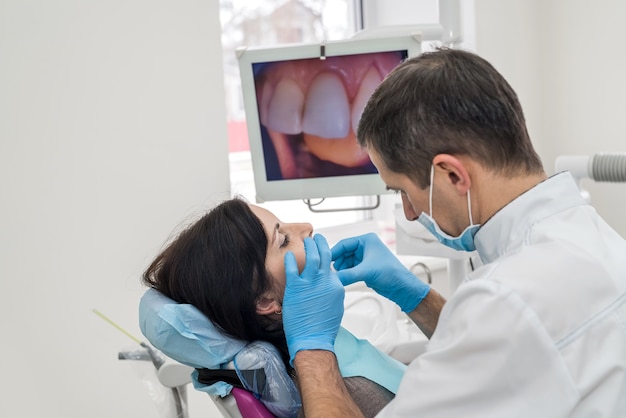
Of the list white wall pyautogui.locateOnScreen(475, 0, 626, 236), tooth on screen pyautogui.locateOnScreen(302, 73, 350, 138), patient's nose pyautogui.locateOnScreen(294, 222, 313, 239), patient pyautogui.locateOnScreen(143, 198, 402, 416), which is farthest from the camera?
white wall pyautogui.locateOnScreen(475, 0, 626, 236)

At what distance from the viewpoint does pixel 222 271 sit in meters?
1.30

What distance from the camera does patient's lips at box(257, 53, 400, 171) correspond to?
1.78m

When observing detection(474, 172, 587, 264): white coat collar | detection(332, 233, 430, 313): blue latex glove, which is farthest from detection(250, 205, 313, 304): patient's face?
detection(474, 172, 587, 264): white coat collar

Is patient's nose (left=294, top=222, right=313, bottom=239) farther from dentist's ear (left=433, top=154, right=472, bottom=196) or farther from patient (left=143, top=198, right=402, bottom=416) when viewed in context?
dentist's ear (left=433, top=154, right=472, bottom=196)

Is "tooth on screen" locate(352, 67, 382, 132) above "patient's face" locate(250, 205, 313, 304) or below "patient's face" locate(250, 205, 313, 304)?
above

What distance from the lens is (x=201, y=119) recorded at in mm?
2047

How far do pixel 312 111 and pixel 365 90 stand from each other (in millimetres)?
159

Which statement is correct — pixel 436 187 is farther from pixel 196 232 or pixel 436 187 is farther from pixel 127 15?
pixel 127 15

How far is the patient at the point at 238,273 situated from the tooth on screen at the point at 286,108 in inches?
19.2

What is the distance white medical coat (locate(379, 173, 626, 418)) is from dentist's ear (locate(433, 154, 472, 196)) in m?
0.14

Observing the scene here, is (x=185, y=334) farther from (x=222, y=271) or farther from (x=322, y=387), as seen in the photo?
(x=322, y=387)

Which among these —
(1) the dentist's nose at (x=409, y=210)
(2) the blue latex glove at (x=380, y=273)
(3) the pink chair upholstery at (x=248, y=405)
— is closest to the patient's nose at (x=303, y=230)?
(2) the blue latex glove at (x=380, y=273)

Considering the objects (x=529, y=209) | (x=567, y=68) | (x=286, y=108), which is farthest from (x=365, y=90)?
(x=567, y=68)

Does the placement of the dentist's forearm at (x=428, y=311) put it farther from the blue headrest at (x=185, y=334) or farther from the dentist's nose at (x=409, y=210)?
the blue headrest at (x=185, y=334)
